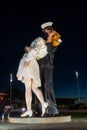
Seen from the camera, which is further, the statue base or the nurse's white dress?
the nurse's white dress

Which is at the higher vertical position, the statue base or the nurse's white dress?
the nurse's white dress

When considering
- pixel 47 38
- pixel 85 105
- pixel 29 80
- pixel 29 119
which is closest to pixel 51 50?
pixel 47 38

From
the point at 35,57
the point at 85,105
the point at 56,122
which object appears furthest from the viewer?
the point at 85,105

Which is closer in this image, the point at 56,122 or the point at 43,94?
the point at 56,122

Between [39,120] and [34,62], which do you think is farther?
[34,62]

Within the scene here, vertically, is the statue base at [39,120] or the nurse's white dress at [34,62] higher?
the nurse's white dress at [34,62]

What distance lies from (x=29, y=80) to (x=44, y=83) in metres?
0.84

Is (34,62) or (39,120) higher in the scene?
(34,62)

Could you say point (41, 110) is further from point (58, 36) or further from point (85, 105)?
point (85, 105)

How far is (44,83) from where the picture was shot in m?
13.8

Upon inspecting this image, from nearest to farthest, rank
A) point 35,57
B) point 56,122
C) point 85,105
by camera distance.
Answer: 1. point 56,122
2. point 35,57
3. point 85,105

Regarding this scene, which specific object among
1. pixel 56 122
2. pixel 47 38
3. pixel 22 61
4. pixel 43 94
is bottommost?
pixel 56 122

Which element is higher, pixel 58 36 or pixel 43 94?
pixel 58 36

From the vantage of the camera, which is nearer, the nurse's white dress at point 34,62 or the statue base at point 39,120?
the statue base at point 39,120
